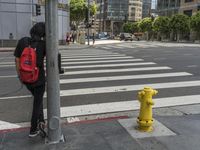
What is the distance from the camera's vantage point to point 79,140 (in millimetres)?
4727

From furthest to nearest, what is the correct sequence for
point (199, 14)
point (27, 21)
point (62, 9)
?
point (199, 14) < point (62, 9) < point (27, 21)

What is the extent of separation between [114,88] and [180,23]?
182 ft

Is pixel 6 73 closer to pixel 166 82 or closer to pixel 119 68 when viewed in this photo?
pixel 119 68

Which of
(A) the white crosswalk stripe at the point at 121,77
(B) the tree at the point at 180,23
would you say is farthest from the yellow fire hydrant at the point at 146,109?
(B) the tree at the point at 180,23

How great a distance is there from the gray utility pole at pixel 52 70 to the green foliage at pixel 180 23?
5869 centimetres

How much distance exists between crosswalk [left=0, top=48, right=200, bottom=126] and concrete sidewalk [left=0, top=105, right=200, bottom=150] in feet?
3.51

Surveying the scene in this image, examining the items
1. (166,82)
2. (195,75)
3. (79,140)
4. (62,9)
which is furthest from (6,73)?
(62,9)

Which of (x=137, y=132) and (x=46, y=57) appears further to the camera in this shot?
(x=137, y=132)

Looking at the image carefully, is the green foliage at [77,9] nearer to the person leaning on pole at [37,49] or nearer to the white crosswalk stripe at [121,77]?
the white crosswalk stripe at [121,77]

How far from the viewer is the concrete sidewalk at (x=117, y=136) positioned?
452 centimetres

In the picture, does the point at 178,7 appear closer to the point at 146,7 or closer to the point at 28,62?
the point at 146,7

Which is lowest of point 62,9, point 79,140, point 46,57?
point 79,140

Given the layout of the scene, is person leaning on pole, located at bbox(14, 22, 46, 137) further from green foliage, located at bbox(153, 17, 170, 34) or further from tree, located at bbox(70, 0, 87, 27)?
green foliage, located at bbox(153, 17, 170, 34)

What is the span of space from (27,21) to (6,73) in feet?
66.7
